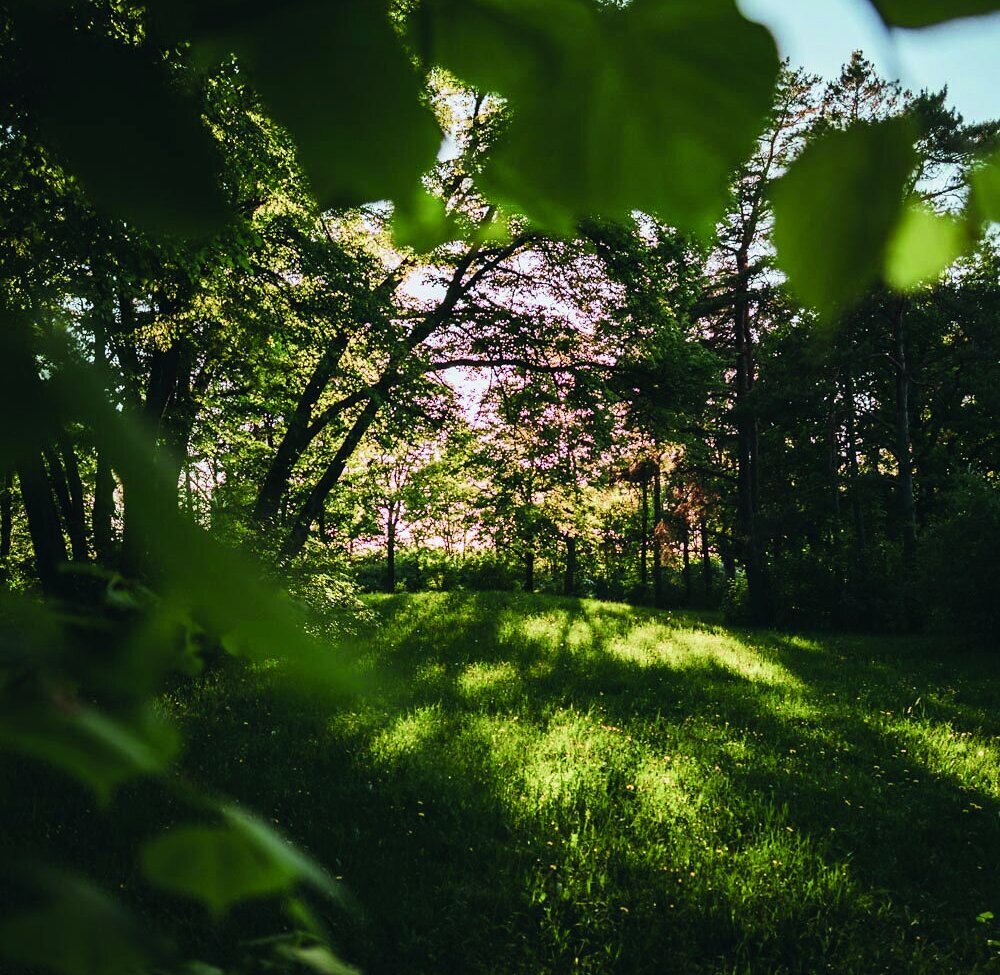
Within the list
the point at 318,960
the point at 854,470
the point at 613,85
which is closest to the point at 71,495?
the point at 318,960

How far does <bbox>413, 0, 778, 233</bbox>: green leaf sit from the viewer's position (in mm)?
383

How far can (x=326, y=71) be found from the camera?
34 cm

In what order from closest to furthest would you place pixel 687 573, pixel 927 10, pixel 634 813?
pixel 927 10 → pixel 634 813 → pixel 687 573

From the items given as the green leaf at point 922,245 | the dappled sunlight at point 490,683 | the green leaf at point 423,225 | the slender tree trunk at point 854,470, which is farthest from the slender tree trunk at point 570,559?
the green leaf at point 922,245

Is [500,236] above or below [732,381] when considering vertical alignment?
below

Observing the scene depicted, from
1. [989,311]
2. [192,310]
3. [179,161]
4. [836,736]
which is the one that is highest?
[989,311]

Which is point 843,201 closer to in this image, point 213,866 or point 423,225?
point 423,225

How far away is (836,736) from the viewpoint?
5.71 metres

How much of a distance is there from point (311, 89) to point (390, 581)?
29246 millimetres

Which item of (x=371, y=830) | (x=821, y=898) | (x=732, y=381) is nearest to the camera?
(x=821, y=898)

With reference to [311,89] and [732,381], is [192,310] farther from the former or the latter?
[732,381]

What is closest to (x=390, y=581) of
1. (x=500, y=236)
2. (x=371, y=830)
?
(x=371, y=830)

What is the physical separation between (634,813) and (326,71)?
427 cm

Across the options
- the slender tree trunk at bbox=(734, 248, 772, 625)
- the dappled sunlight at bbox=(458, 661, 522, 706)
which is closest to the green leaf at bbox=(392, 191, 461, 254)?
the dappled sunlight at bbox=(458, 661, 522, 706)
